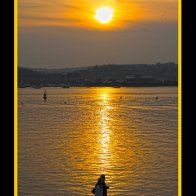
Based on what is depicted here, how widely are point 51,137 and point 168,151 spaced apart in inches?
320
